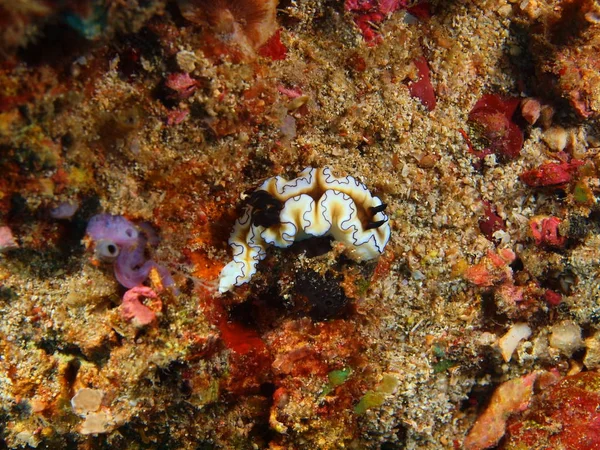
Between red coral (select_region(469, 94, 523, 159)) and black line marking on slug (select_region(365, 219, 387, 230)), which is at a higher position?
red coral (select_region(469, 94, 523, 159))

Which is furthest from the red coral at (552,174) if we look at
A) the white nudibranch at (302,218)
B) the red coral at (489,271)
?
the white nudibranch at (302,218)

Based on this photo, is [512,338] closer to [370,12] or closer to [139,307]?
[370,12]

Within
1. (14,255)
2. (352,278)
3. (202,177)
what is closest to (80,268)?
(14,255)

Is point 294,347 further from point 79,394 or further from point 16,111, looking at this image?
point 16,111

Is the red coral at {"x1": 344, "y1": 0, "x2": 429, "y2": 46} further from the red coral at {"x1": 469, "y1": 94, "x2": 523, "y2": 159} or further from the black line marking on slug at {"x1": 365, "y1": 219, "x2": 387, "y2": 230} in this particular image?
the black line marking on slug at {"x1": 365, "y1": 219, "x2": 387, "y2": 230}

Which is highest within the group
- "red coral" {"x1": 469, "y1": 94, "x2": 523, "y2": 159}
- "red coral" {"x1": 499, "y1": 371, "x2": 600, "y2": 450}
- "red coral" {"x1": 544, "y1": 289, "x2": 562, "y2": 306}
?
"red coral" {"x1": 469, "y1": 94, "x2": 523, "y2": 159}

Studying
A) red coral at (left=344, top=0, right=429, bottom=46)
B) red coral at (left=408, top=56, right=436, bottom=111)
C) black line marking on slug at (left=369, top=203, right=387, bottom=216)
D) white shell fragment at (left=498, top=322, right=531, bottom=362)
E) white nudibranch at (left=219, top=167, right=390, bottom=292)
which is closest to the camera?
white nudibranch at (left=219, top=167, right=390, bottom=292)

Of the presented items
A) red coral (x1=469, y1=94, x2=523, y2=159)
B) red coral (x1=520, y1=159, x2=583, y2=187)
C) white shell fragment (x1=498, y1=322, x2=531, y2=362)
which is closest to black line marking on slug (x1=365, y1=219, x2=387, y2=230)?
red coral (x1=469, y1=94, x2=523, y2=159)

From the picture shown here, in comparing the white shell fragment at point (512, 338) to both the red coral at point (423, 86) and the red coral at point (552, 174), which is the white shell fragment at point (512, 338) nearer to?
the red coral at point (552, 174)
